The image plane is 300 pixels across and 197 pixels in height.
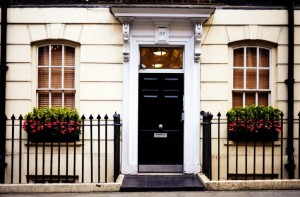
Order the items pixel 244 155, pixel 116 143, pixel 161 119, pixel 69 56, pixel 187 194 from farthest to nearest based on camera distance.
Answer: pixel 69 56 < pixel 161 119 < pixel 244 155 < pixel 116 143 < pixel 187 194

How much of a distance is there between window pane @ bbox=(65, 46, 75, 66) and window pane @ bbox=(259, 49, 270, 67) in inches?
179

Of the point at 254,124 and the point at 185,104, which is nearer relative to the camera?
the point at 254,124

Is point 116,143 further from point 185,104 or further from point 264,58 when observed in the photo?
point 264,58

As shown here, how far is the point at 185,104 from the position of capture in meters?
9.23

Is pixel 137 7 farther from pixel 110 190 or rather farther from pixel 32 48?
pixel 110 190

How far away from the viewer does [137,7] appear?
8.77 meters

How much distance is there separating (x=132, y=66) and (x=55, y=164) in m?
2.90

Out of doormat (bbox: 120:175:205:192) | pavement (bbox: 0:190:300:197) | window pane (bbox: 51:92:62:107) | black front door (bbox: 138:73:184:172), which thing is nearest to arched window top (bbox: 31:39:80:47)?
window pane (bbox: 51:92:62:107)

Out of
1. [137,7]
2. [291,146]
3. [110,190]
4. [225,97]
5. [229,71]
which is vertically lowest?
[110,190]

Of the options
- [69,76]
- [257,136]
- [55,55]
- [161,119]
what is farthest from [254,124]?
[55,55]

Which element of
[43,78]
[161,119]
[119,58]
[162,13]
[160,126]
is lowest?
[160,126]

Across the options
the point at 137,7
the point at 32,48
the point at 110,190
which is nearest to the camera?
the point at 110,190

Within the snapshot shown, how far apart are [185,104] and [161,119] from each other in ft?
2.24

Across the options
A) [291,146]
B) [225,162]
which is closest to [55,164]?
[225,162]
